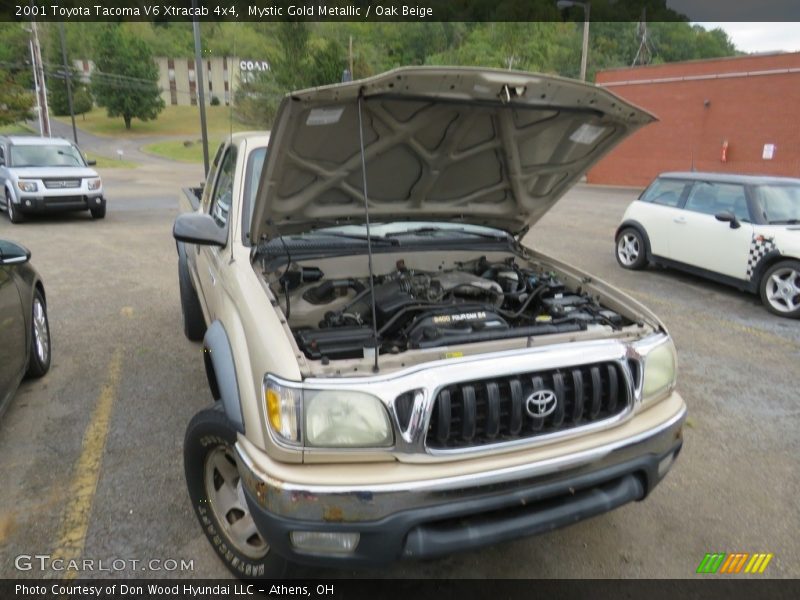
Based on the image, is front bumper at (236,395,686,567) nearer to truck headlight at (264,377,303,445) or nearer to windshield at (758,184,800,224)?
truck headlight at (264,377,303,445)

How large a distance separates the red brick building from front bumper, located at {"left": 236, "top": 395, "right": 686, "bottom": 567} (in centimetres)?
2154

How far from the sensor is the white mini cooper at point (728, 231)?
22.1 ft

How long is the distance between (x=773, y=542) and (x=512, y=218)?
2280 millimetres

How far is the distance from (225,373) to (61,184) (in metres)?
11.9

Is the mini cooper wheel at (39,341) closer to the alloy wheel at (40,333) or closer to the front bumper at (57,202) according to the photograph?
the alloy wheel at (40,333)

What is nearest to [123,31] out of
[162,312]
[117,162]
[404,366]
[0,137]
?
[117,162]

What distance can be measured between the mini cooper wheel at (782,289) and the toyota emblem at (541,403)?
578 cm

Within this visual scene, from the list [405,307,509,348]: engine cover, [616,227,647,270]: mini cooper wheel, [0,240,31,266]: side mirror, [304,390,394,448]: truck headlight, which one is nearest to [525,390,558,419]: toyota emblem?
[405,307,509,348]: engine cover

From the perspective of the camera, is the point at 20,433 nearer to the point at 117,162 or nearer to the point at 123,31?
the point at 117,162

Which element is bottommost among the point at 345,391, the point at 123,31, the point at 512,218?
the point at 345,391

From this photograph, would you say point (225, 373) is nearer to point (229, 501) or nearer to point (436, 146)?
point (229, 501)

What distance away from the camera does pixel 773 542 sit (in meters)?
2.88

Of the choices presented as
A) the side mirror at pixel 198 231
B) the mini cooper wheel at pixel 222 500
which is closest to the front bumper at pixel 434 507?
the mini cooper wheel at pixel 222 500

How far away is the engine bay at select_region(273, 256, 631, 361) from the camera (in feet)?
8.16
